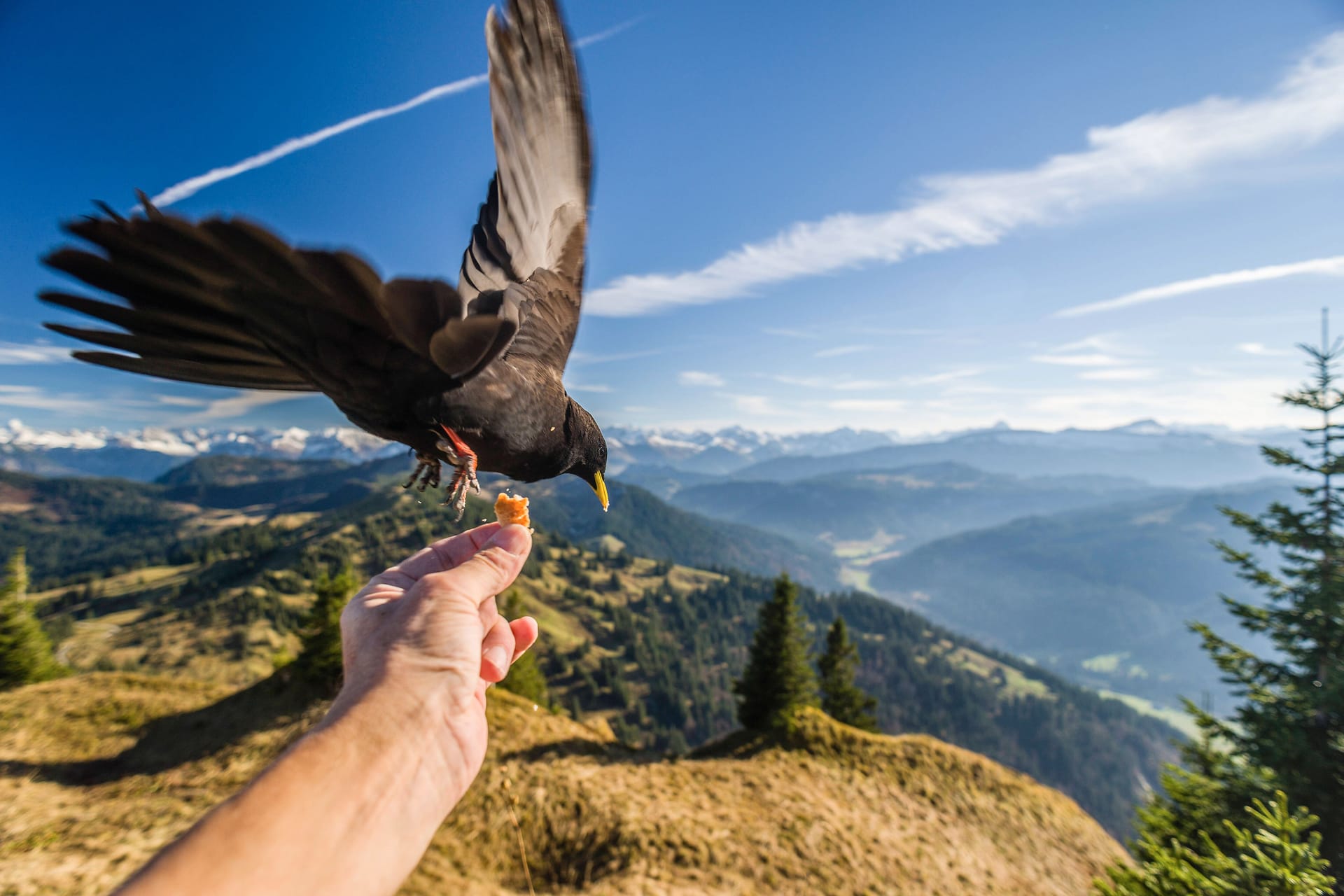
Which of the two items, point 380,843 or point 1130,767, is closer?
point 380,843

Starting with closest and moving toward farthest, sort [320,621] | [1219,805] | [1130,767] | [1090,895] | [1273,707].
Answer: [1219,805] → [1273,707] → [1090,895] → [320,621] → [1130,767]

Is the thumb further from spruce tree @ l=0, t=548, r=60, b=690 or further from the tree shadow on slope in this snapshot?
spruce tree @ l=0, t=548, r=60, b=690

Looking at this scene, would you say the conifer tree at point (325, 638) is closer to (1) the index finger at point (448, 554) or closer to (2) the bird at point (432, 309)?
(1) the index finger at point (448, 554)

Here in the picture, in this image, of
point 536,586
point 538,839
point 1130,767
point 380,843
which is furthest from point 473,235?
point 1130,767

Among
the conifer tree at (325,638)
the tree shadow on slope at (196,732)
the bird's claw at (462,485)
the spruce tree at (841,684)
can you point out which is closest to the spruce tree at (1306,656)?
the bird's claw at (462,485)

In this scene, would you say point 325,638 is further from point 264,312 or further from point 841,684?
point 841,684

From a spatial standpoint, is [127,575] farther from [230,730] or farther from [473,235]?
→ [473,235]

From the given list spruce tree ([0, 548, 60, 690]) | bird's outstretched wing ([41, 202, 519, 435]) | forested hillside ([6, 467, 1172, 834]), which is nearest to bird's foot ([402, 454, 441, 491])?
bird's outstretched wing ([41, 202, 519, 435])

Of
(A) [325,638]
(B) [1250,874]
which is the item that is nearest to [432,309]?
(B) [1250,874]
